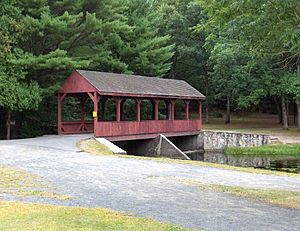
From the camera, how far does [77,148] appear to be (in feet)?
63.3

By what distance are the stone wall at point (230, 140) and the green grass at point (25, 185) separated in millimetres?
20173

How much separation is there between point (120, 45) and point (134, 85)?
22.6 feet

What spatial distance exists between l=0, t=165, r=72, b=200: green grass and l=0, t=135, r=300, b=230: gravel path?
29 cm

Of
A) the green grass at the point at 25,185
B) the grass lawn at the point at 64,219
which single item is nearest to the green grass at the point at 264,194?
the grass lawn at the point at 64,219

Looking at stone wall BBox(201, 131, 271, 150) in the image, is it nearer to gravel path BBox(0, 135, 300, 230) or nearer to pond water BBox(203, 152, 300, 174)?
pond water BBox(203, 152, 300, 174)

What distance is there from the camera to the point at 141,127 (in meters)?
26.5

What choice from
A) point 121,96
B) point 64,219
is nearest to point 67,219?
point 64,219

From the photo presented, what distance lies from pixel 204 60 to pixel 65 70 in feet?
66.0

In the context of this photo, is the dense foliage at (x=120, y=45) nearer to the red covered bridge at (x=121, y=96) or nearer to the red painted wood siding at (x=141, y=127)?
the red covered bridge at (x=121, y=96)

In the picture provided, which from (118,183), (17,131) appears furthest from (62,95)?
(118,183)

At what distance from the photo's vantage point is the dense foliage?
28.0ft

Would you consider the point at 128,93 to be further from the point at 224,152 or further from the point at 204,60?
the point at 204,60

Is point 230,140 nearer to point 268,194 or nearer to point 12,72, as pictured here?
point 12,72

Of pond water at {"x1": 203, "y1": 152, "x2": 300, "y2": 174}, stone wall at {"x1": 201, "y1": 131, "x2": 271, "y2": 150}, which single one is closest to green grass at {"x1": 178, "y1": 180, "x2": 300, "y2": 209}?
pond water at {"x1": 203, "y1": 152, "x2": 300, "y2": 174}
